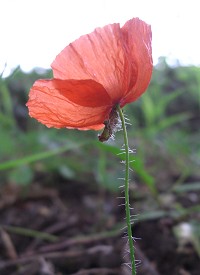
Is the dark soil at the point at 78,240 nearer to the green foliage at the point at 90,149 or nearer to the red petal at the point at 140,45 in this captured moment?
the green foliage at the point at 90,149

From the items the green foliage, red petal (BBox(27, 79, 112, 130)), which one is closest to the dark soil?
the green foliage

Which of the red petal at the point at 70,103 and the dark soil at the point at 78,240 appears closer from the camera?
the red petal at the point at 70,103

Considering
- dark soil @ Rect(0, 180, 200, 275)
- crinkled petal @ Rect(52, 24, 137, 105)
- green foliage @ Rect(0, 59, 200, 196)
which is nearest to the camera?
crinkled petal @ Rect(52, 24, 137, 105)

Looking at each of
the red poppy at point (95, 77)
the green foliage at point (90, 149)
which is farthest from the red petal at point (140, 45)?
the green foliage at point (90, 149)

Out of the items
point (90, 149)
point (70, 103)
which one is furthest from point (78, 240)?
point (90, 149)

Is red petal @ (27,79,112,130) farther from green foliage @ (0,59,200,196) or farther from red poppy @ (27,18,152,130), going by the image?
green foliage @ (0,59,200,196)

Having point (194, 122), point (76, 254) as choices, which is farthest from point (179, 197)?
point (194, 122)
